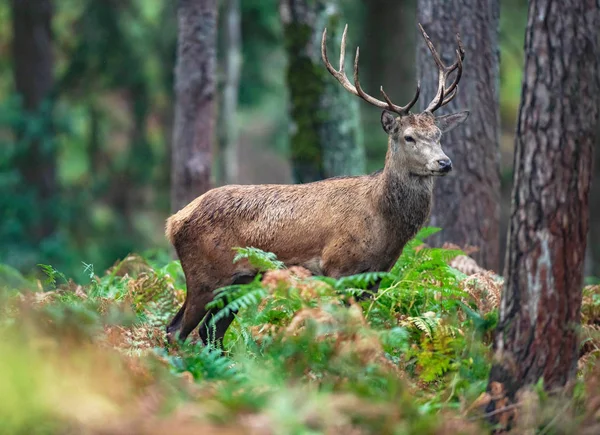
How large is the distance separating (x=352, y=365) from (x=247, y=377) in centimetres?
62

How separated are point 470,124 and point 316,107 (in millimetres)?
2955

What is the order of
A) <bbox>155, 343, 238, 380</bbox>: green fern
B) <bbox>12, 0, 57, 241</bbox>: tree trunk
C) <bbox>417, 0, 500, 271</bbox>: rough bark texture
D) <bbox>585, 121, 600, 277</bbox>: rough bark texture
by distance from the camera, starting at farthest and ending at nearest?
<bbox>585, 121, 600, 277</bbox>: rough bark texture < <bbox>12, 0, 57, 241</bbox>: tree trunk < <bbox>417, 0, 500, 271</bbox>: rough bark texture < <bbox>155, 343, 238, 380</bbox>: green fern

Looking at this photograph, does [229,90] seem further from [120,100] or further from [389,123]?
[389,123]

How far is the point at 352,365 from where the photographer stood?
5316mm

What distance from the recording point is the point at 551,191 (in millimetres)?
5340

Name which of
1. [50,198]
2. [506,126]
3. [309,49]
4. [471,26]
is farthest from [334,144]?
[506,126]

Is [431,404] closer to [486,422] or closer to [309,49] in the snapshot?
[486,422]

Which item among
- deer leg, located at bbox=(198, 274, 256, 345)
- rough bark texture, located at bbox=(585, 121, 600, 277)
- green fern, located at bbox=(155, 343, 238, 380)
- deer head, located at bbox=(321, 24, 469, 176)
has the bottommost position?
rough bark texture, located at bbox=(585, 121, 600, 277)

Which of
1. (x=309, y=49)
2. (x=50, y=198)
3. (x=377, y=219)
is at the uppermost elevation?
(x=309, y=49)

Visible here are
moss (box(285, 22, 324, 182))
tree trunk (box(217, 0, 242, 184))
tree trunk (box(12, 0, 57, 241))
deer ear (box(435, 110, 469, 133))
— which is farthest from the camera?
tree trunk (box(12, 0, 57, 241))

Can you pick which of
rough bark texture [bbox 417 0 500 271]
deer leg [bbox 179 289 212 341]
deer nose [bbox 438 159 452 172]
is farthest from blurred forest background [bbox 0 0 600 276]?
deer leg [bbox 179 289 212 341]

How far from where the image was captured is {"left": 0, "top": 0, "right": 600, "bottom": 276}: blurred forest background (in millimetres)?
18531

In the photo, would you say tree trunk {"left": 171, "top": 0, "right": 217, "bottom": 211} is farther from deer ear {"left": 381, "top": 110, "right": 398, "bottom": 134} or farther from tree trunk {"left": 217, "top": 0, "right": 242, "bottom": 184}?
tree trunk {"left": 217, "top": 0, "right": 242, "bottom": 184}

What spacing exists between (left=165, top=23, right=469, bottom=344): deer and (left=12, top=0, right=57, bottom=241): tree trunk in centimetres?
1180
